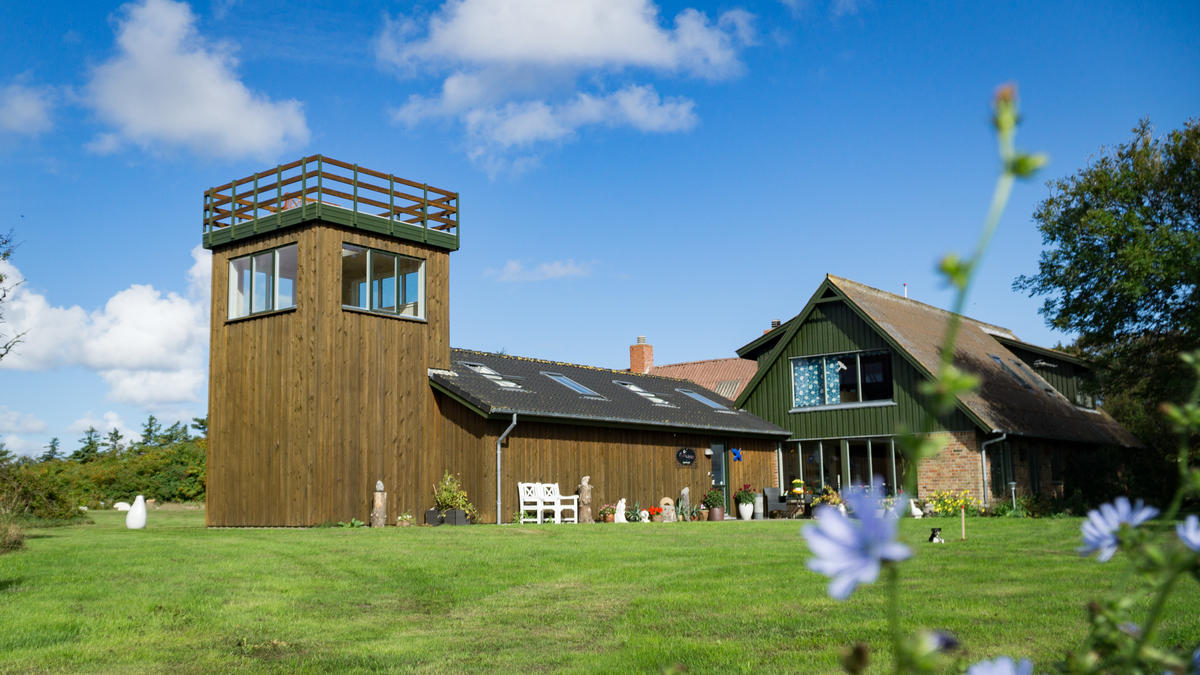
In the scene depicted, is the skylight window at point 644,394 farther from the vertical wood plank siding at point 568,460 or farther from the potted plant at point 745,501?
the potted plant at point 745,501

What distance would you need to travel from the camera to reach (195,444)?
29.2m

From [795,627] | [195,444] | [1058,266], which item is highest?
[1058,266]

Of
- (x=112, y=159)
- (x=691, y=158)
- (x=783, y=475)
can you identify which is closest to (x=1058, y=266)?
(x=783, y=475)

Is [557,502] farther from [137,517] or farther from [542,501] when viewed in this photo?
[137,517]

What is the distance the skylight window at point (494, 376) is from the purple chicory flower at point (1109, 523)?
2051 cm

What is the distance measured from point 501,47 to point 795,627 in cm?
862

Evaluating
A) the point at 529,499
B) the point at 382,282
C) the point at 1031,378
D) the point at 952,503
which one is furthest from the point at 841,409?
the point at 382,282

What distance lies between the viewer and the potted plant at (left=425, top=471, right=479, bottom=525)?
773 inches

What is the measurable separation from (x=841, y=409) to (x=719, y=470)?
3.78m

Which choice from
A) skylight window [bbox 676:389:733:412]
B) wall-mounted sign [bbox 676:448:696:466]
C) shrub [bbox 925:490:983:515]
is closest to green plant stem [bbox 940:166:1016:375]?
wall-mounted sign [bbox 676:448:696:466]

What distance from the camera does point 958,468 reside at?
2398 centimetres

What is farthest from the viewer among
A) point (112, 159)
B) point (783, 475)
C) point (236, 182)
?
point (783, 475)

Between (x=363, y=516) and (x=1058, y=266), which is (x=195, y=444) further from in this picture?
(x=1058, y=266)

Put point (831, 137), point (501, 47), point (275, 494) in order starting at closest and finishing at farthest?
point (501, 47) → point (831, 137) → point (275, 494)
